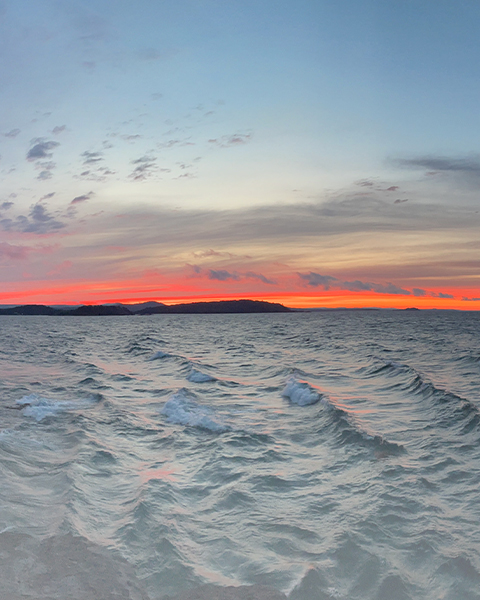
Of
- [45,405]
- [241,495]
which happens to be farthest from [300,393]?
[241,495]

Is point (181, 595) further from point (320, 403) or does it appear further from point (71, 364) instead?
point (71, 364)

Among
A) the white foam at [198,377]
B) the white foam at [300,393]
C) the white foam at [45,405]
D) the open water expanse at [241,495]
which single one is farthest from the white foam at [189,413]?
the white foam at [198,377]

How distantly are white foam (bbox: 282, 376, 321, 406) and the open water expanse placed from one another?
0.44 ft

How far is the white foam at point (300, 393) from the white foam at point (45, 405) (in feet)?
26.5

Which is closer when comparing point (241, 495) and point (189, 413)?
point (241, 495)

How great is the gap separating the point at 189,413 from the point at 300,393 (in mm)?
5415

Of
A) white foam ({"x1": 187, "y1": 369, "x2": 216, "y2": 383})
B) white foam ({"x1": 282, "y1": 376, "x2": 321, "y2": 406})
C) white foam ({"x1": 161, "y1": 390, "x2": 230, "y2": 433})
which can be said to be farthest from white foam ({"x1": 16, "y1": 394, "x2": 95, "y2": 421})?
white foam ({"x1": 282, "y1": 376, "x2": 321, "y2": 406})

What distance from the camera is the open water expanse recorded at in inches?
239

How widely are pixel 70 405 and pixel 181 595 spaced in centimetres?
1288

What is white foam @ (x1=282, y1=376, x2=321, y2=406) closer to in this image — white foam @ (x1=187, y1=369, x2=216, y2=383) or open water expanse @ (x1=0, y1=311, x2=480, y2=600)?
open water expanse @ (x1=0, y1=311, x2=480, y2=600)

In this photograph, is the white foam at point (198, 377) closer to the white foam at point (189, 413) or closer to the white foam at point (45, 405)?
the white foam at point (189, 413)

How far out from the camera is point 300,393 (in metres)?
19.0

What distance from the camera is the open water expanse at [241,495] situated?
6070mm

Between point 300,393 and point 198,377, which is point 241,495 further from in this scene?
point 198,377
